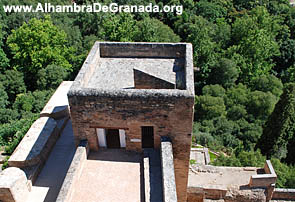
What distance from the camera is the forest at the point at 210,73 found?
84.8 ft

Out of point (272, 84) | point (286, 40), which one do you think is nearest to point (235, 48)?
point (272, 84)

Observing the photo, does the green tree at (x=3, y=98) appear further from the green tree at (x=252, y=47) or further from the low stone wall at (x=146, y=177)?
the green tree at (x=252, y=47)

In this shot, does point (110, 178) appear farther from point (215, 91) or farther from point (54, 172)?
point (215, 91)

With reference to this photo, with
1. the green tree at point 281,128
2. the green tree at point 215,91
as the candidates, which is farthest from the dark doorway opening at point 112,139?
the green tree at point 215,91

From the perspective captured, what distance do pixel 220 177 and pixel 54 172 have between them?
10407mm

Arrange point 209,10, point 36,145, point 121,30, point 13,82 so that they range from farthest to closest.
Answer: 1. point 209,10
2. point 13,82
3. point 121,30
4. point 36,145

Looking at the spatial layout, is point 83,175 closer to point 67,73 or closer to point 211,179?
point 211,179

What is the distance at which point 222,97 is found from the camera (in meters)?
35.6

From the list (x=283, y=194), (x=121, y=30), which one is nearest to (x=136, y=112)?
(x=283, y=194)

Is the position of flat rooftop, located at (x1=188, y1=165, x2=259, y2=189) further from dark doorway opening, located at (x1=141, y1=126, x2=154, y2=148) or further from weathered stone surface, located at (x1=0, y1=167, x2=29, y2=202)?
weathered stone surface, located at (x1=0, y1=167, x2=29, y2=202)

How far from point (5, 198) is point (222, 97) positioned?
28219mm

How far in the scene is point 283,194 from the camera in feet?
60.2

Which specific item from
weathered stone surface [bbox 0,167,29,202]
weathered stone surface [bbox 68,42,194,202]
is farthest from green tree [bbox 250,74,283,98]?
weathered stone surface [bbox 0,167,29,202]

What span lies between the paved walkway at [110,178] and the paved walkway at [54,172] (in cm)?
245
